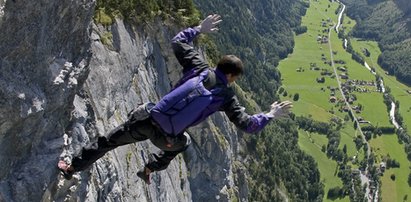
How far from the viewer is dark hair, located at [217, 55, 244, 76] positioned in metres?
11.1

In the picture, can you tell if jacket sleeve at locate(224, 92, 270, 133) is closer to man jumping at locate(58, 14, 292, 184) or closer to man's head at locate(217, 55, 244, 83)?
man jumping at locate(58, 14, 292, 184)

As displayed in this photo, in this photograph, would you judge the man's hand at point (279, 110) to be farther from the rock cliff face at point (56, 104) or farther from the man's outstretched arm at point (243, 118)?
the rock cliff face at point (56, 104)

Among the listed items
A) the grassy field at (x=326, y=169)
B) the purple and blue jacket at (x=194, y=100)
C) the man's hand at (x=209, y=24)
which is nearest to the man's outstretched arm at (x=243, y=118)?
the purple and blue jacket at (x=194, y=100)

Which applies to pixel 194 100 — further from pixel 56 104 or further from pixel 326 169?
pixel 326 169

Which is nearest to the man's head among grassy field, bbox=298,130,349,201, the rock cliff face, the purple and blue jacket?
the purple and blue jacket

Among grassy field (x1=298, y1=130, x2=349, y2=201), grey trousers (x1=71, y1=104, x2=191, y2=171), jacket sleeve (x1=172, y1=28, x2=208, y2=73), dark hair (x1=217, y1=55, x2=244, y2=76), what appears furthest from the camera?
grassy field (x1=298, y1=130, x2=349, y2=201)

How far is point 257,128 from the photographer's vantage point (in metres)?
11.8

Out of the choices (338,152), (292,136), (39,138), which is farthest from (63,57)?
(338,152)

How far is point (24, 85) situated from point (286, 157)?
14443cm

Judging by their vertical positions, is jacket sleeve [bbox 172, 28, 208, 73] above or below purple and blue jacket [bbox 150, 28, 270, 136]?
above

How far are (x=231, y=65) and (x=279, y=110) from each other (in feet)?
7.29

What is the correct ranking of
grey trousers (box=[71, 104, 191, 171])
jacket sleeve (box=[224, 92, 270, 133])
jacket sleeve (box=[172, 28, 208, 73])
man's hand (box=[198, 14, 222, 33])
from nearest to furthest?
jacket sleeve (box=[224, 92, 270, 133]), jacket sleeve (box=[172, 28, 208, 73]), grey trousers (box=[71, 104, 191, 171]), man's hand (box=[198, 14, 222, 33])

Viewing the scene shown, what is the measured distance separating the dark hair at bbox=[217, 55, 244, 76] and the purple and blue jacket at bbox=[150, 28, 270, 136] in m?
0.14

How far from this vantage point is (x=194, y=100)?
11172 mm
